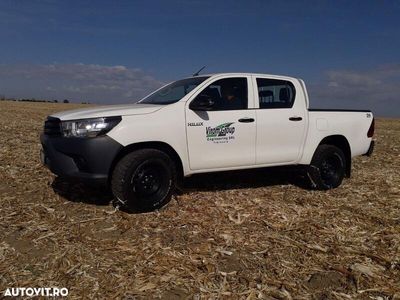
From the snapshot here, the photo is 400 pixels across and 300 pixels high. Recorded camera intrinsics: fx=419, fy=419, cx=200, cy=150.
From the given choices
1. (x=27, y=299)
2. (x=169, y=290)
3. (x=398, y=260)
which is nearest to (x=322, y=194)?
(x=398, y=260)

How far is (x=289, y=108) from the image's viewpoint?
22.1ft

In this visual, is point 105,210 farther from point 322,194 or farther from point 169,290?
point 322,194

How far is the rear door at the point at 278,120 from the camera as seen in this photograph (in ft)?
21.0

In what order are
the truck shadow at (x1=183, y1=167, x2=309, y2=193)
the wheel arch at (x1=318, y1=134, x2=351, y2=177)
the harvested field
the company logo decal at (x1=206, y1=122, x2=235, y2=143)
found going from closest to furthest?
the harvested field < the company logo decal at (x1=206, y1=122, x2=235, y2=143) < the truck shadow at (x1=183, y1=167, x2=309, y2=193) < the wheel arch at (x1=318, y1=134, x2=351, y2=177)

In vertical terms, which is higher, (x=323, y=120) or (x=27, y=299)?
(x=323, y=120)

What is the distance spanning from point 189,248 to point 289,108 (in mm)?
3273

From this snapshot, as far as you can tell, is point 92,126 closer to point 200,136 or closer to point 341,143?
point 200,136

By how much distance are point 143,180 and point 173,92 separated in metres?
1.59

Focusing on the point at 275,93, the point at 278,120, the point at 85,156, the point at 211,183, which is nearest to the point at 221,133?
the point at 278,120

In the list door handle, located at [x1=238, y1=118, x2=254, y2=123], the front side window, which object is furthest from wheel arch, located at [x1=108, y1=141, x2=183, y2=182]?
door handle, located at [x1=238, y1=118, x2=254, y2=123]

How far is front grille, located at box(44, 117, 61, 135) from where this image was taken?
210 inches

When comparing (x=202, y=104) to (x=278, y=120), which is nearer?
(x=202, y=104)

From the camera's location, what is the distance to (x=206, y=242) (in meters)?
4.61

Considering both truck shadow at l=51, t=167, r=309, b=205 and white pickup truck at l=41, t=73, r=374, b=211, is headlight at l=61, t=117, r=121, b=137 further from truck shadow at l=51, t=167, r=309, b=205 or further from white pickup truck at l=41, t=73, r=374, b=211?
truck shadow at l=51, t=167, r=309, b=205
